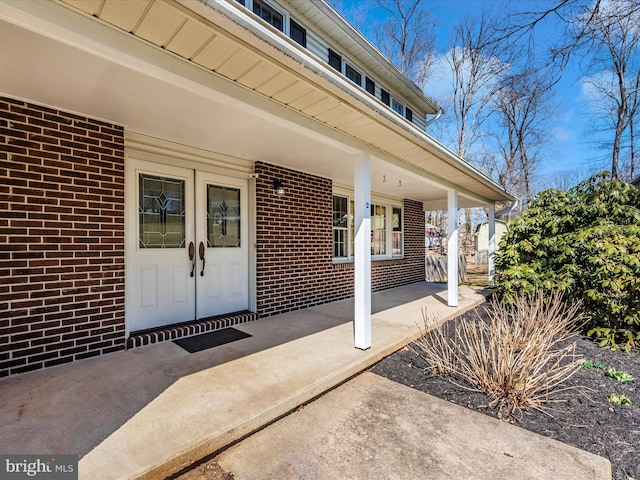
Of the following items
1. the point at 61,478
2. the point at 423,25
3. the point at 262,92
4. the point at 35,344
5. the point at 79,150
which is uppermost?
the point at 423,25

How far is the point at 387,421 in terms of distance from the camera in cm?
251

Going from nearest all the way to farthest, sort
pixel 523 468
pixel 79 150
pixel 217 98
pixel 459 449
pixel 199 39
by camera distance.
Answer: pixel 199 39 → pixel 523 468 → pixel 459 449 → pixel 217 98 → pixel 79 150

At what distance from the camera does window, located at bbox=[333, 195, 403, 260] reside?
274 inches

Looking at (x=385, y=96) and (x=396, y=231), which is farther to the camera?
(x=396, y=231)

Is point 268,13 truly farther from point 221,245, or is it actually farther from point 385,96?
point 221,245

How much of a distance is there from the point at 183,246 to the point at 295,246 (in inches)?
76.6

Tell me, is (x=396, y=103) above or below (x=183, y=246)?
above

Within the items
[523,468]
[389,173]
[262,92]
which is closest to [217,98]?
[262,92]

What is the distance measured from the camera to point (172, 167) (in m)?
4.23

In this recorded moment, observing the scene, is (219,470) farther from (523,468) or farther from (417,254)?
(417,254)

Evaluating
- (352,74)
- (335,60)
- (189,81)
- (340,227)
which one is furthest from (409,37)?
(189,81)

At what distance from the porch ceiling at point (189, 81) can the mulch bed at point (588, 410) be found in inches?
101

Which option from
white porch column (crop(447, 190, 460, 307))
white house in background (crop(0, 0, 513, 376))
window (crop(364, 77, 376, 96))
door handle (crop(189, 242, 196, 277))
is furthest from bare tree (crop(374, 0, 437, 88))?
door handle (crop(189, 242, 196, 277))

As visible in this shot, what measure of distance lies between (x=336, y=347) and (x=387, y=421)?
132cm
